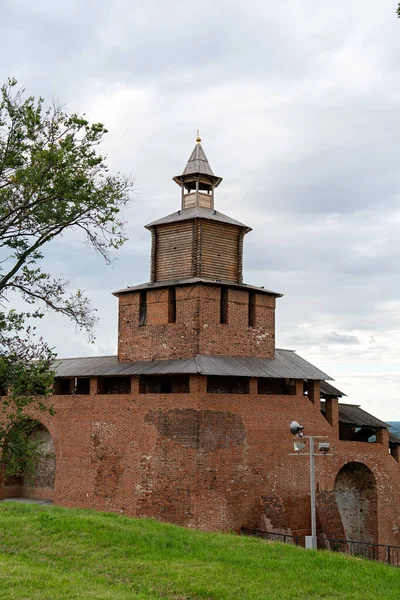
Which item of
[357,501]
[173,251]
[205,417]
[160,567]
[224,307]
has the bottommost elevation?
[357,501]

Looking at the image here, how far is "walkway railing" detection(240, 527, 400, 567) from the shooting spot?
18.9 m

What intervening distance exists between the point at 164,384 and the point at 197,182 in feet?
25.3

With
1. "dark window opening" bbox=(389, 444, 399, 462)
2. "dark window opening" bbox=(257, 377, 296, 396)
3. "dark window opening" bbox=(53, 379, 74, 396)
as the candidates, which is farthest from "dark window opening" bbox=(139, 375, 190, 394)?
"dark window opening" bbox=(389, 444, 399, 462)

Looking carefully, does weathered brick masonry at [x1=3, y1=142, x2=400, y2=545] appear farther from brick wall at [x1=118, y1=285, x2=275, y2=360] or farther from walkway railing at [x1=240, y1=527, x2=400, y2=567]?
walkway railing at [x1=240, y1=527, x2=400, y2=567]

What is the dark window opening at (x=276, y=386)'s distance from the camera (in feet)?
72.6

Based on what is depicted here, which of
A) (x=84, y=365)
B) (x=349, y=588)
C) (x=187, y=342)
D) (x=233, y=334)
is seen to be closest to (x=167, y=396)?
(x=187, y=342)

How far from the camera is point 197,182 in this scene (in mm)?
23812

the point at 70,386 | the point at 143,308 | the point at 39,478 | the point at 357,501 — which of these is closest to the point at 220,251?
the point at 143,308

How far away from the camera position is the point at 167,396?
1952 cm

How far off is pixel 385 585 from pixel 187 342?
10.9m

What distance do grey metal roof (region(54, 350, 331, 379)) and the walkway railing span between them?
15.5 ft

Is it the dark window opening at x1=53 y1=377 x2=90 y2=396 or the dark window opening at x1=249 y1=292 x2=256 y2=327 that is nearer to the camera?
the dark window opening at x1=249 y1=292 x2=256 y2=327

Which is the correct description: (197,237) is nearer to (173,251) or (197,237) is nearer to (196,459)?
(173,251)

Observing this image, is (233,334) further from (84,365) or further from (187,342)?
(84,365)
